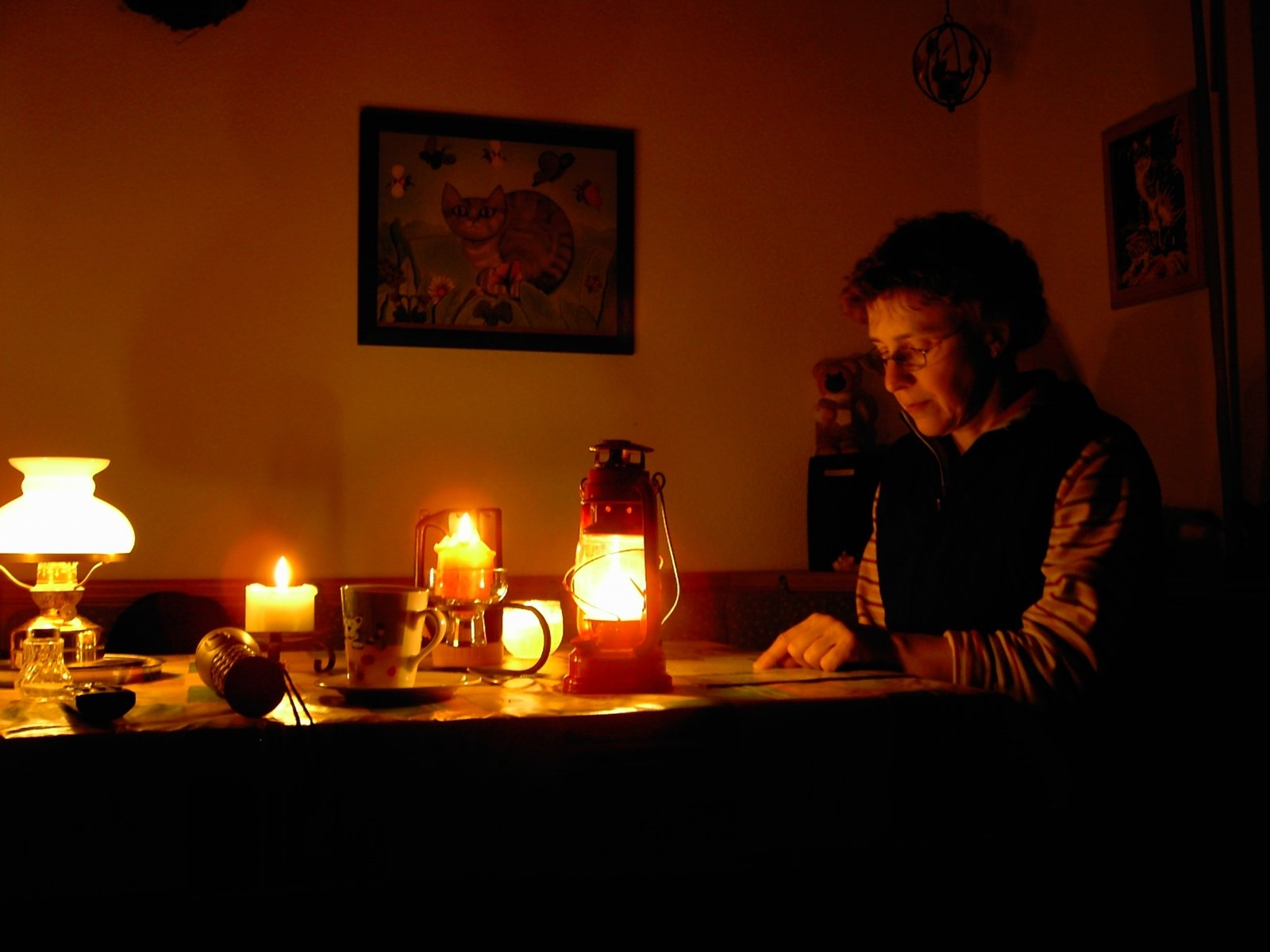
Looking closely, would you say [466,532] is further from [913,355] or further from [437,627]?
[913,355]

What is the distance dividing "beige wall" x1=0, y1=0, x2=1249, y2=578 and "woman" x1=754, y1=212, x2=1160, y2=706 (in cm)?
93

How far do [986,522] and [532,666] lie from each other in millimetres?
723

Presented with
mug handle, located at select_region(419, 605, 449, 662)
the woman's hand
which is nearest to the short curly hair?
the woman's hand

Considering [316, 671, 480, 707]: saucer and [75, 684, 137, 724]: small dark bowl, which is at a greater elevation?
[75, 684, 137, 724]: small dark bowl

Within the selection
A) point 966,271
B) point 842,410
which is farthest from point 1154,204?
point 966,271

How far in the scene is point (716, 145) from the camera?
3.16 metres

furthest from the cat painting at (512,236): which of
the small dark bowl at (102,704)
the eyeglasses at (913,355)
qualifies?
the small dark bowl at (102,704)

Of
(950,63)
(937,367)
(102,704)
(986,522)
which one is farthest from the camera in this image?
(950,63)

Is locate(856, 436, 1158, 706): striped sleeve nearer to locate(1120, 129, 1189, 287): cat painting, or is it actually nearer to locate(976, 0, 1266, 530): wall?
locate(976, 0, 1266, 530): wall

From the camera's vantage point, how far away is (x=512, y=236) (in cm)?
299

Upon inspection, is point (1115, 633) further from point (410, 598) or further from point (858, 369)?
point (858, 369)

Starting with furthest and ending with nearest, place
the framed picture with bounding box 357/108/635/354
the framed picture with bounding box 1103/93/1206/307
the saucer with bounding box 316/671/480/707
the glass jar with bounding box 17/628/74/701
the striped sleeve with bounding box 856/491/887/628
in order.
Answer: the framed picture with bounding box 357/108/635/354, the framed picture with bounding box 1103/93/1206/307, the striped sleeve with bounding box 856/491/887/628, the glass jar with bounding box 17/628/74/701, the saucer with bounding box 316/671/480/707

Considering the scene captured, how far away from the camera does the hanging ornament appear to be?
9.69 feet

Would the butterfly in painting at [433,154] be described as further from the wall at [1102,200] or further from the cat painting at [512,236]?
the wall at [1102,200]
